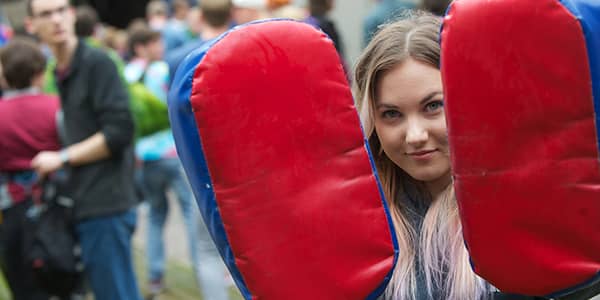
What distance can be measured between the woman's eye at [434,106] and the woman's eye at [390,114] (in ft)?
0.23

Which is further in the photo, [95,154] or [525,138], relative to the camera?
[95,154]

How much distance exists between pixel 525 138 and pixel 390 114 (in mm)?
567

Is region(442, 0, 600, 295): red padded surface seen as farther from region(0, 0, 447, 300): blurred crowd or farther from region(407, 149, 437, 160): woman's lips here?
region(0, 0, 447, 300): blurred crowd

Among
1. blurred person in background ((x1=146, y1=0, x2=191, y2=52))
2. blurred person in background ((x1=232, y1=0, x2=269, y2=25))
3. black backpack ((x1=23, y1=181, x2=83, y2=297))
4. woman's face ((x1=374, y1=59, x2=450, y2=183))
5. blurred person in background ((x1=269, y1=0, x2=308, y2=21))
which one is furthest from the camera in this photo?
blurred person in background ((x1=146, y1=0, x2=191, y2=52))

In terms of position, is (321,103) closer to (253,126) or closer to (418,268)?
(253,126)

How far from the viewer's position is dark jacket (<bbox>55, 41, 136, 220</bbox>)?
4.08 m

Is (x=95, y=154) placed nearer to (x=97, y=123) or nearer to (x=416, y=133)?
(x=97, y=123)

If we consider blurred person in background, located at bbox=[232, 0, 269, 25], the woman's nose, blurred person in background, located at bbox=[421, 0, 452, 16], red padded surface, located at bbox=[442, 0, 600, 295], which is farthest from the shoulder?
red padded surface, located at bbox=[442, 0, 600, 295]

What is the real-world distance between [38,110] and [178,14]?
712cm

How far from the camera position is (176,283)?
Result: 639 cm

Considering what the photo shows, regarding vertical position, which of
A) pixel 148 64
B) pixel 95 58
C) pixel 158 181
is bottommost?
pixel 158 181

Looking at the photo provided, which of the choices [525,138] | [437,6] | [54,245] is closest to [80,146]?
[54,245]

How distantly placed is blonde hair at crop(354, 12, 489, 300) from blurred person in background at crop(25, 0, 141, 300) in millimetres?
2155

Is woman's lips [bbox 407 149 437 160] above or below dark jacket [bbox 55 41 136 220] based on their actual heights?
above
